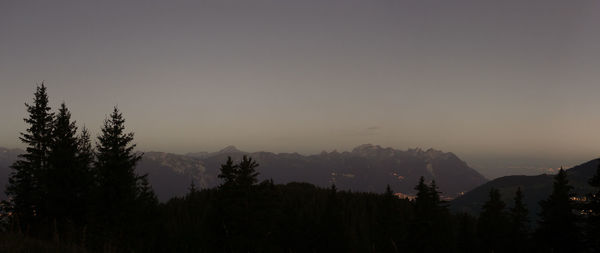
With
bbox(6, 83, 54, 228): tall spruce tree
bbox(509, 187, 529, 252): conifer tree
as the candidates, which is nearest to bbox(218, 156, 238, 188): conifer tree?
bbox(6, 83, 54, 228): tall spruce tree

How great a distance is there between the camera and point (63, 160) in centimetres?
2988

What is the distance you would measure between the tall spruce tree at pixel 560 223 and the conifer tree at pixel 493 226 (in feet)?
23.4

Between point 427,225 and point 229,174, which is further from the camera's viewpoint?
point 427,225

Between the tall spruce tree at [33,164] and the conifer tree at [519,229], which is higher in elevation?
the tall spruce tree at [33,164]

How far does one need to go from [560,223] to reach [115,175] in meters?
45.4

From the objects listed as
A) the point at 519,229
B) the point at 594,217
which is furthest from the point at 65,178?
the point at 519,229

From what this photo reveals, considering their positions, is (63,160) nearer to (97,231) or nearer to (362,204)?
(97,231)

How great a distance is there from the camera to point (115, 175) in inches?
1050

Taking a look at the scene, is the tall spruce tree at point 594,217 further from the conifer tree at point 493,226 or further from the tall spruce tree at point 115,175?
the tall spruce tree at point 115,175

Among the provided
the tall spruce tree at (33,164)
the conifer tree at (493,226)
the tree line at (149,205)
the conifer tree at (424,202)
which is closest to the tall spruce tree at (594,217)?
the tree line at (149,205)

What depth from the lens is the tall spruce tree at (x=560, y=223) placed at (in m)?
33.7

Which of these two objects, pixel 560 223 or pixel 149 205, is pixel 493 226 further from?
pixel 149 205

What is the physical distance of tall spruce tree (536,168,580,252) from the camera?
33.7 metres

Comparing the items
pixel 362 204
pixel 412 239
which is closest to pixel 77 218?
pixel 412 239
